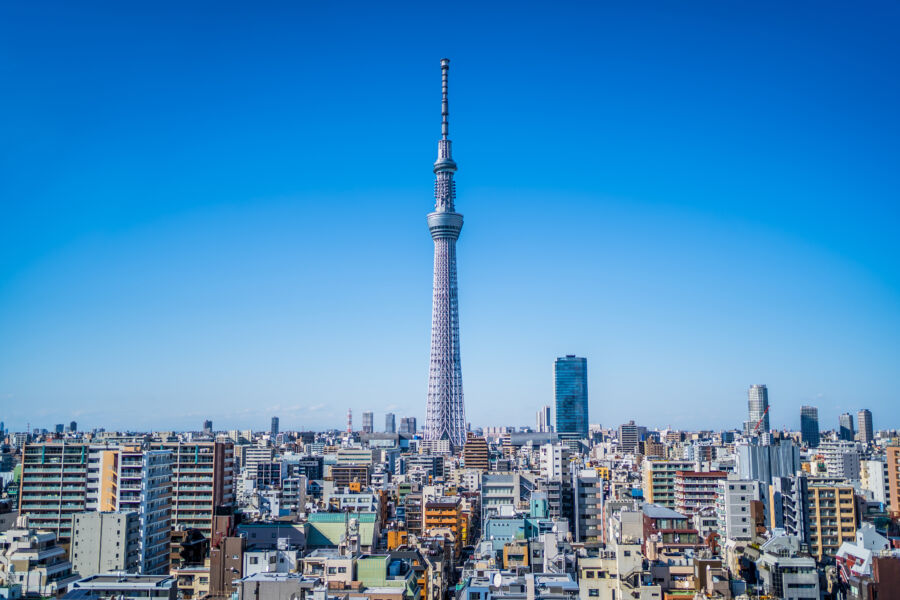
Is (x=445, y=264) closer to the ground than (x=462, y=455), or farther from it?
farther from it

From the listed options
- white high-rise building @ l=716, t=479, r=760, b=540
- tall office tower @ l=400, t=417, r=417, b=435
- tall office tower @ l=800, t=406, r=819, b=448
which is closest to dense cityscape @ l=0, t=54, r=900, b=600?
white high-rise building @ l=716, t=479, r=760, b=540

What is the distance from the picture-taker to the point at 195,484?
39938 mm

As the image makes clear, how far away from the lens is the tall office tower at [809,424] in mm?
123125

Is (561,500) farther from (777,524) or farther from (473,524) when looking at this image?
(777,524)

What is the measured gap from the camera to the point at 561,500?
42.9m

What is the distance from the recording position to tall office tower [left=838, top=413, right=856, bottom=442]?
412 ft

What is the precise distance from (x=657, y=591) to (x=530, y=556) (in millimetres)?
6503

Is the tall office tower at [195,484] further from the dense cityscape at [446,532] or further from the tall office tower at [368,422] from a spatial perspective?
the tall office tower at [368,422]

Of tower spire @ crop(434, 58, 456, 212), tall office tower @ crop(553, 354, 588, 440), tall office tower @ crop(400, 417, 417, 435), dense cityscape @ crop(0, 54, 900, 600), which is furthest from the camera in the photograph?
tall office tower @ crop(400, 417, 417, 435)

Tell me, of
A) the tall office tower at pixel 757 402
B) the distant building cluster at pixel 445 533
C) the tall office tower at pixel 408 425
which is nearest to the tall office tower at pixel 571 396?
the tall office tower at pixel 757 402

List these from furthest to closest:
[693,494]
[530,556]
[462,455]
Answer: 1. [462,455]
2. [693,494]
3. [530,556]

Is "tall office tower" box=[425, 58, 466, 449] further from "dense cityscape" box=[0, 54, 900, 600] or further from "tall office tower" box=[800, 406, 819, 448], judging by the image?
"tall office tower" box=[800, 406, 819, 448]

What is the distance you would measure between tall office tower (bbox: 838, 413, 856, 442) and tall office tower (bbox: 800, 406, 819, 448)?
13.4 feet

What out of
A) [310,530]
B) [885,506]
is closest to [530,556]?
[310,530]
